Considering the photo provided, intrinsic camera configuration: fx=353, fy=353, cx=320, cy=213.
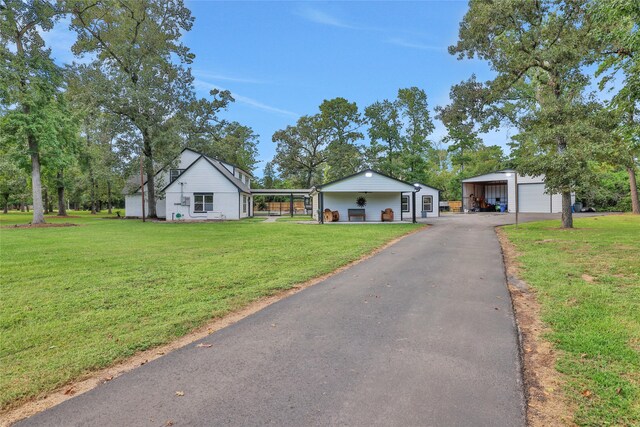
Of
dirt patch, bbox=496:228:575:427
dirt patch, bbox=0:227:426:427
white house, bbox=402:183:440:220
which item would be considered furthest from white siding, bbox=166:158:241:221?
dirt patch, bbox=496:228:575:427

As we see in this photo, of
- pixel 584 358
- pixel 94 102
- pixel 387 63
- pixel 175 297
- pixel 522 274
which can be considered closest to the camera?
pixel 584 358

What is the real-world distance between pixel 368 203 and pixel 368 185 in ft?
8.19

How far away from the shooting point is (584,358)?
11.0 feet

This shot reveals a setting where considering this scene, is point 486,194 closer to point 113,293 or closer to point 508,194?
point 508,194

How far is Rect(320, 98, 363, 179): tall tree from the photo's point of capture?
41344mm

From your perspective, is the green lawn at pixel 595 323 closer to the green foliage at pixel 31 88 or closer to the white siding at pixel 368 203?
the white siding at pixel 368 203

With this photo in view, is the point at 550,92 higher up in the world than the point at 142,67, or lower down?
lower down

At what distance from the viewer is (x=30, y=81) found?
783 inches

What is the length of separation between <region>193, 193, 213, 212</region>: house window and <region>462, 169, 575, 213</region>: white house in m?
23.6

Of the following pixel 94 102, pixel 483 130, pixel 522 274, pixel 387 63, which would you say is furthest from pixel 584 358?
pixel 94 102

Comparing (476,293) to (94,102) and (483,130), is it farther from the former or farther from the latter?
(94,102)

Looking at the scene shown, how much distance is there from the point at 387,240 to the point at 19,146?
75.8 feet

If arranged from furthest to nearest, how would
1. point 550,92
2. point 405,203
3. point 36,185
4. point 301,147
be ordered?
1. point 301,147
2. point 405,203
3. point 36,185
4. point 550,92

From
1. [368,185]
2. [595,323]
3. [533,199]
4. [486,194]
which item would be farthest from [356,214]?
[486,194]
